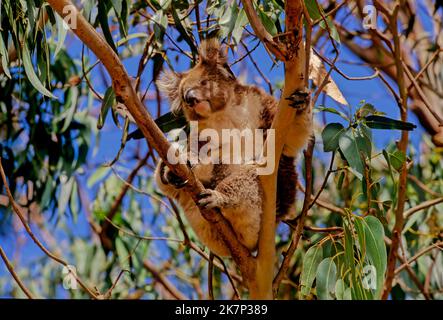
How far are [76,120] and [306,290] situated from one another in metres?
2.55

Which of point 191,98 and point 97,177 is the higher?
point 97,177

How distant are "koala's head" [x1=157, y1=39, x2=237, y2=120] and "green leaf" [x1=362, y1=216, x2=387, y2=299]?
3.77 feet

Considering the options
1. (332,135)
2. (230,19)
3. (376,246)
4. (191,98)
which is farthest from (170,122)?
(376,246)

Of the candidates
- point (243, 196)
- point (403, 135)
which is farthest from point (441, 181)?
point (243, 196)

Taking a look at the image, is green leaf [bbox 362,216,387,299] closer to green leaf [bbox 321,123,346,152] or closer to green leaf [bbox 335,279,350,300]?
green leaf [bbox 335,279,350,300]

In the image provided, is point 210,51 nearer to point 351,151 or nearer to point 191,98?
point 191,98

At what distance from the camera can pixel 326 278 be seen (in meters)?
3.14

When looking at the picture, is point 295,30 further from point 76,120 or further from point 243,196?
point 76,120

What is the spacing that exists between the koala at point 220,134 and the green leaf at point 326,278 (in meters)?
0.35

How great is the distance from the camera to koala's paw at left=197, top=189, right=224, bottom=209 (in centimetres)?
306

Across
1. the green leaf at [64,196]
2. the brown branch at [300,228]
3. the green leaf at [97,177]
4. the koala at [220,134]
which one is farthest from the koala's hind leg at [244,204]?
the green leaf at [97,177]

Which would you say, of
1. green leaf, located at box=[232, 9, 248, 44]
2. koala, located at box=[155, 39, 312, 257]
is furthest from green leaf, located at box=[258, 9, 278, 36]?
koala, located at box=[155, 39, 312, 257]

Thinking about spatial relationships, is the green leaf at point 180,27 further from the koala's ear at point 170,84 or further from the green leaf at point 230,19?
the koala's ear at point 170,84

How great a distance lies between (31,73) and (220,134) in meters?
1.03
